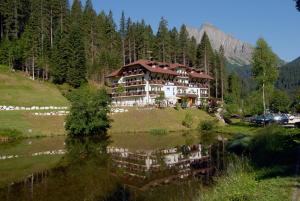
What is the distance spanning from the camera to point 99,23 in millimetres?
105250

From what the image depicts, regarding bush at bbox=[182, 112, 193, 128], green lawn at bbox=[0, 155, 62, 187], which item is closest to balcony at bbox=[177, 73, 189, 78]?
bush at bbox=[182, 112, 193, 128]

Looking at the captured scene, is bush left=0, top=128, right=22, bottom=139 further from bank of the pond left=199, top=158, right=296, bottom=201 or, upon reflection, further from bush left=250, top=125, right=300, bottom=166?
bank of the pond left=199, top=158, right=296, bottom=201

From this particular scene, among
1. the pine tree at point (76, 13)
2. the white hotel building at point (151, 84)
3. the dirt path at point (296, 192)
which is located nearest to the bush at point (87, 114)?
the white hotel building at point (151, 84)

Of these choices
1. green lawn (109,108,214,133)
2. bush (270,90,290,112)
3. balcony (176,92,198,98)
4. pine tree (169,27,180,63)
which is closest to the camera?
green lawn (109,108,214,133)

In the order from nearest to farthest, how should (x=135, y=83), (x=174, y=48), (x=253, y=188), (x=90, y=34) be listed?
(x=253, y=188), (x=135, y=83), (x=90, y=34), (x=174, y=48)

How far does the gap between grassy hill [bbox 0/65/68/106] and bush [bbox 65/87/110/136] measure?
15.6 m

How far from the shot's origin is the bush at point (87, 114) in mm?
55719

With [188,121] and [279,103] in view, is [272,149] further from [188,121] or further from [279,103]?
[279,103]

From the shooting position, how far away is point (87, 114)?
2221 inches

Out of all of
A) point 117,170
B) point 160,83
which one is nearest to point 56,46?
point 160,83

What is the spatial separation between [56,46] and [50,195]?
237 feet

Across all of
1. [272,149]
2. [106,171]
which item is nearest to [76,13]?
[106,171]

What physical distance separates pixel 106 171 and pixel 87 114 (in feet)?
99.2

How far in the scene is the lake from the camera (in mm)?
20203
